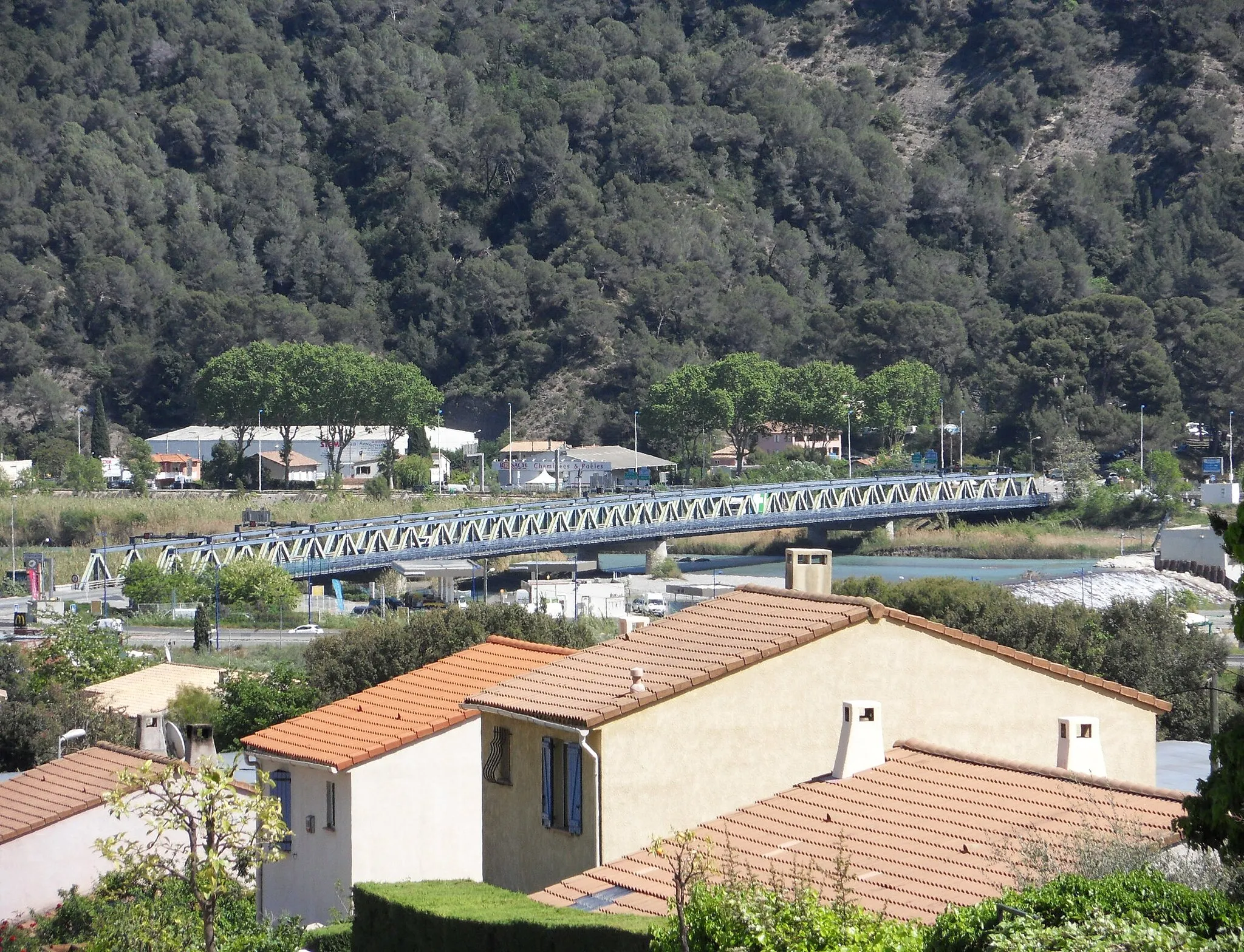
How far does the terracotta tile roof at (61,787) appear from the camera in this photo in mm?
15570

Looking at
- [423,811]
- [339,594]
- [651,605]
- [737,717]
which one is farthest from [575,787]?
[339,594]

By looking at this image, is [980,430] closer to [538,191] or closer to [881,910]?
[538,191]

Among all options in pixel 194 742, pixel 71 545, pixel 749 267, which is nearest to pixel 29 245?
pixel 749 267

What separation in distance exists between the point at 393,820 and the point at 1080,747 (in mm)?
5347

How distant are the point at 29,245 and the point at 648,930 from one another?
12766 centimetres

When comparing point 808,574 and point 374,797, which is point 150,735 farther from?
point 808,574

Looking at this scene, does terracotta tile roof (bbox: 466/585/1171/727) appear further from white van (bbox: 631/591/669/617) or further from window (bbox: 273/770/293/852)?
white van (bbox: 631/591/669/617)

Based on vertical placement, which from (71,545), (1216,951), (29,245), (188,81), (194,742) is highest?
(188,81)

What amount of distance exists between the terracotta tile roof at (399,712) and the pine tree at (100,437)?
9319 centimetres

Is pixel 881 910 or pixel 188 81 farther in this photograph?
pixel 188 81

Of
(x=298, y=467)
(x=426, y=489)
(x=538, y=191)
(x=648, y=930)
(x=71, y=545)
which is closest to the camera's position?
(x=648, y=930)

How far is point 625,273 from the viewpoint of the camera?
129 m

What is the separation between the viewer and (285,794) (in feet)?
48.4

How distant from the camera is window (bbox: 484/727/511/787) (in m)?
12.5
